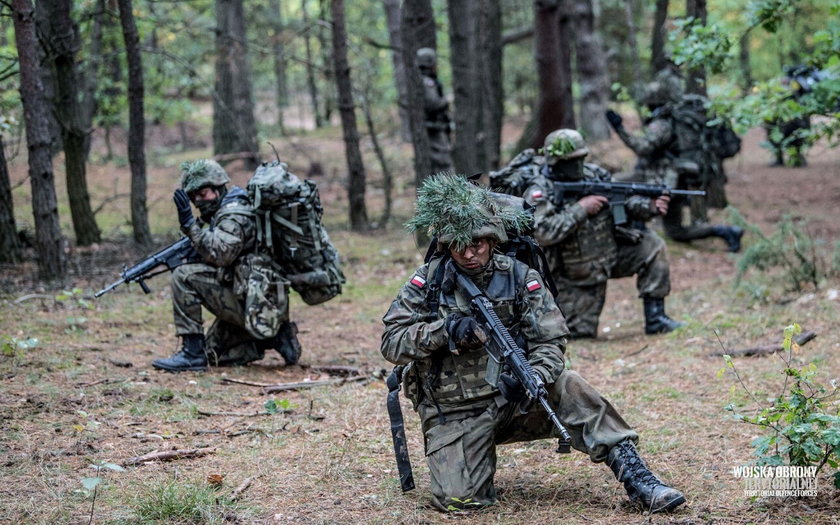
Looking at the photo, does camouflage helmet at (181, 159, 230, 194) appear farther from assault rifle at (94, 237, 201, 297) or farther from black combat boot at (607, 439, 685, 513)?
black combat boot at (607, 439, 685, 513)

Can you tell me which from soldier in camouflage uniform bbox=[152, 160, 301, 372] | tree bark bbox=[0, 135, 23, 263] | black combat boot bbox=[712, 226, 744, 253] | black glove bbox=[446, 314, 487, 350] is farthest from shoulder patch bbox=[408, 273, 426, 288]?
black combat boot bbox=[712, 226, 744, 253]

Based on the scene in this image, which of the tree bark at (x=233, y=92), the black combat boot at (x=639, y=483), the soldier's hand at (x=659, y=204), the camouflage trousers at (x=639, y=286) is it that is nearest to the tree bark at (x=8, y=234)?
the tree bark at (x=233, y=92)

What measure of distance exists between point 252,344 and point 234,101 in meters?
11.0

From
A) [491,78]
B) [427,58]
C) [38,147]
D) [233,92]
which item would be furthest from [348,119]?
[233,92]

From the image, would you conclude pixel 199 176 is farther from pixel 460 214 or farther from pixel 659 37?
pixel 659 37

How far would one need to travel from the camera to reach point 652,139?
1152 cm

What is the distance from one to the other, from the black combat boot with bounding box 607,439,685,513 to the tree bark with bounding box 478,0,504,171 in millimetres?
10758

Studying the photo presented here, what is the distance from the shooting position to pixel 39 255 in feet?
30.7

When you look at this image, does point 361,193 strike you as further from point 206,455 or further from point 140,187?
point 206,455

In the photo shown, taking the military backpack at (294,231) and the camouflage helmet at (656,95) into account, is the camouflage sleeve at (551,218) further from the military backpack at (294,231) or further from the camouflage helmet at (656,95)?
the camouflage helmet at (656,95)

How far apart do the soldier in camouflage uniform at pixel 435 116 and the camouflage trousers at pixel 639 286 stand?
5.48 metres

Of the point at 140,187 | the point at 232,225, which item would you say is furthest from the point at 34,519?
the point at 140,187

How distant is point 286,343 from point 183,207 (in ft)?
5.02

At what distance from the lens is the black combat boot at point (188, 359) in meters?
7.15
